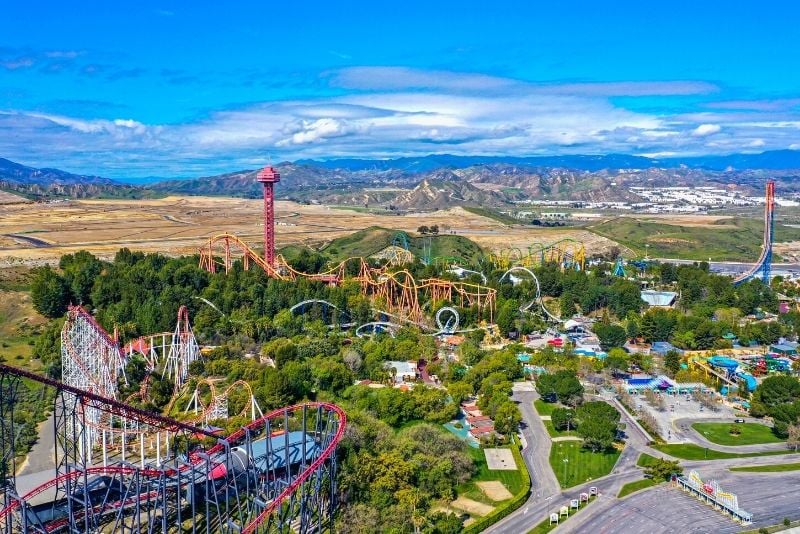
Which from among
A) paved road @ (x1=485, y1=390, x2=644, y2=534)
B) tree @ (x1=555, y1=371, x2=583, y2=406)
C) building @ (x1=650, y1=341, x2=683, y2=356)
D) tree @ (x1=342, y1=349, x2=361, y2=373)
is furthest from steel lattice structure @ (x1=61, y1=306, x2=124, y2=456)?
building @ (x1=650, y1=341, x2=683, y2=356)

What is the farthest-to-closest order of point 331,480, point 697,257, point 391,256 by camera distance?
point 697,257
point 391,256
point 331,480

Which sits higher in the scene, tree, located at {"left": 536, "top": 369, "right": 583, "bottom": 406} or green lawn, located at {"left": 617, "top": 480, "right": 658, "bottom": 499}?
tree, located at {"left": 536, "top": 369, "right": 583, "bottom": 406}

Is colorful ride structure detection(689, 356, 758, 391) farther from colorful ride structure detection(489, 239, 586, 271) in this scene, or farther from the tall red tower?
the tall red tower

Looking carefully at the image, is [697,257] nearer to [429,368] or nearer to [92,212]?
[429,368]

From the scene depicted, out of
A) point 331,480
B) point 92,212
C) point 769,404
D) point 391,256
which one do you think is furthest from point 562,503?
point 92,212

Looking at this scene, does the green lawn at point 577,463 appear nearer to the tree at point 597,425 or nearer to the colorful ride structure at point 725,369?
the tree at point 597,425

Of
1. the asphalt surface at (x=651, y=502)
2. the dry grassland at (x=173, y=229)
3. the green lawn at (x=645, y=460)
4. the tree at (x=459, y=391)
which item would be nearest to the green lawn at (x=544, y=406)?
the tree at (x=459, y=391)
